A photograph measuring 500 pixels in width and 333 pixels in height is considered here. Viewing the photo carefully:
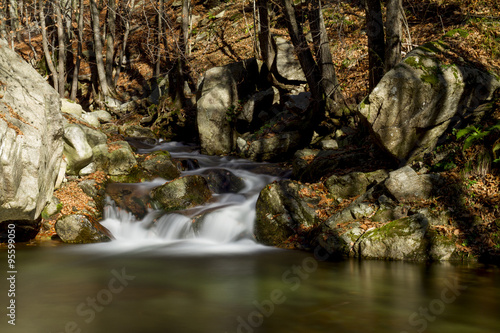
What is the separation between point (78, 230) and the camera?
8430 millimetres

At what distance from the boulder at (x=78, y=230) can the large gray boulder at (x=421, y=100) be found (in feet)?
21.4

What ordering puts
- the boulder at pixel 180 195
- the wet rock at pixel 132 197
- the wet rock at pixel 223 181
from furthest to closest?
the wet rock at pixel 223 181 → the boulder at pixel 180 195 → the wet rock at pixel 132 197

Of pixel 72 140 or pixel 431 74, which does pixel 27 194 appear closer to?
pixel 72 140

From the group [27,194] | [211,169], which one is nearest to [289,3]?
[211,169]

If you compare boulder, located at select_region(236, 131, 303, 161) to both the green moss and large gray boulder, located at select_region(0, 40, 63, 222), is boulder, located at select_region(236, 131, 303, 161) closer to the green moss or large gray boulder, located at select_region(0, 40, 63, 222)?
the green moss

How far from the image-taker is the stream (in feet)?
13.5

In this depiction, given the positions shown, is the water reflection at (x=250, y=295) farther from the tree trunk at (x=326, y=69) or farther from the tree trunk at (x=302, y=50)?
the tree trunk at (x=302, y=50)

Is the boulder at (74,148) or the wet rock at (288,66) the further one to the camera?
the wet rock at (288,66)

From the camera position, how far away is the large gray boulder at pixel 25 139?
665cm

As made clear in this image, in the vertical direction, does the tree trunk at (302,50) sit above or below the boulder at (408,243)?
above

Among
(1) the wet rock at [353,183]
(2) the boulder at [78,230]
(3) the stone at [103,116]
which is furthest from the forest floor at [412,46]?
(2) the boulder at [78,230]

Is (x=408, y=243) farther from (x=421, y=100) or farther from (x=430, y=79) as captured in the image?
(x=430, y=79)

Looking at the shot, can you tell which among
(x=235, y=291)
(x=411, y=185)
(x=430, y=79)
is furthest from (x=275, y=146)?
(x=235, y=291)

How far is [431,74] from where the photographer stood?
8.19m
